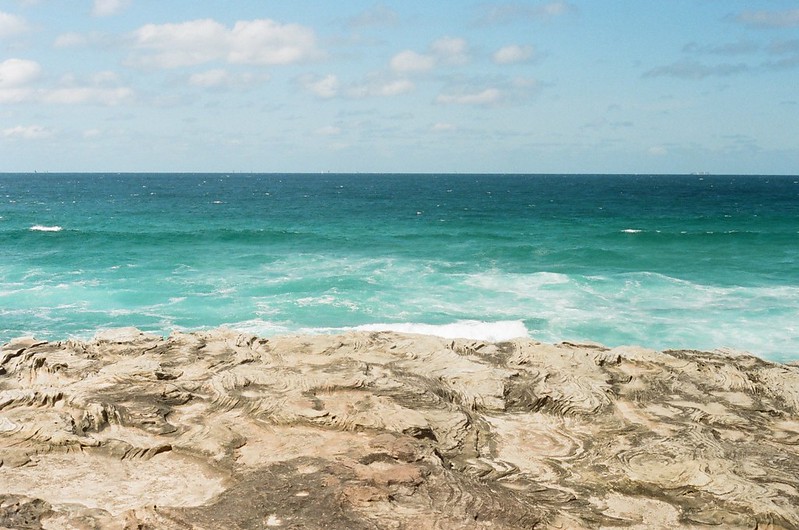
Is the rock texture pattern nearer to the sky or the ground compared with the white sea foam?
nearer to the ground

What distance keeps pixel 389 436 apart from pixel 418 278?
1969 centimetres

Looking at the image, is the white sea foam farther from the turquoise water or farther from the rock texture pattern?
the rock texture pattern

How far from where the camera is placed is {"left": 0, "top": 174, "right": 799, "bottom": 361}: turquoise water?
1973 cm

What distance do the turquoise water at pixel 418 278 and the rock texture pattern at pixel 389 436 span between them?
25.9 ft

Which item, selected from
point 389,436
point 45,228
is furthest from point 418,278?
point 45,228

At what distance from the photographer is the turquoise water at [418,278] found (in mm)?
19734

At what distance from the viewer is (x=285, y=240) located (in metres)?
40.0

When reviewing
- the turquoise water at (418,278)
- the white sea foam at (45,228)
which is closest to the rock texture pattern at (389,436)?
the turquoise water at (418,278)

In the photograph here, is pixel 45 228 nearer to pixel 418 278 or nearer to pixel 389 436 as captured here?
pixel 418 278

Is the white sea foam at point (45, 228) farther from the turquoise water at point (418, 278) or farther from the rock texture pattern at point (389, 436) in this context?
the rock texture pattern at point (389, 436)

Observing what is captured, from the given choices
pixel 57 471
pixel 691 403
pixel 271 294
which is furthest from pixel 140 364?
pixel 271 294

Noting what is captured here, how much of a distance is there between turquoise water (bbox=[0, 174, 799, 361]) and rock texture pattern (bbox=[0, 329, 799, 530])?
7.91m

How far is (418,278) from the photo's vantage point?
89.3ft

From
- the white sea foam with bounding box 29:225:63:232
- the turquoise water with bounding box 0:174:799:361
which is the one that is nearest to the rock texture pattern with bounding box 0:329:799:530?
the turquoise water with bounding box 0:174:799:361
